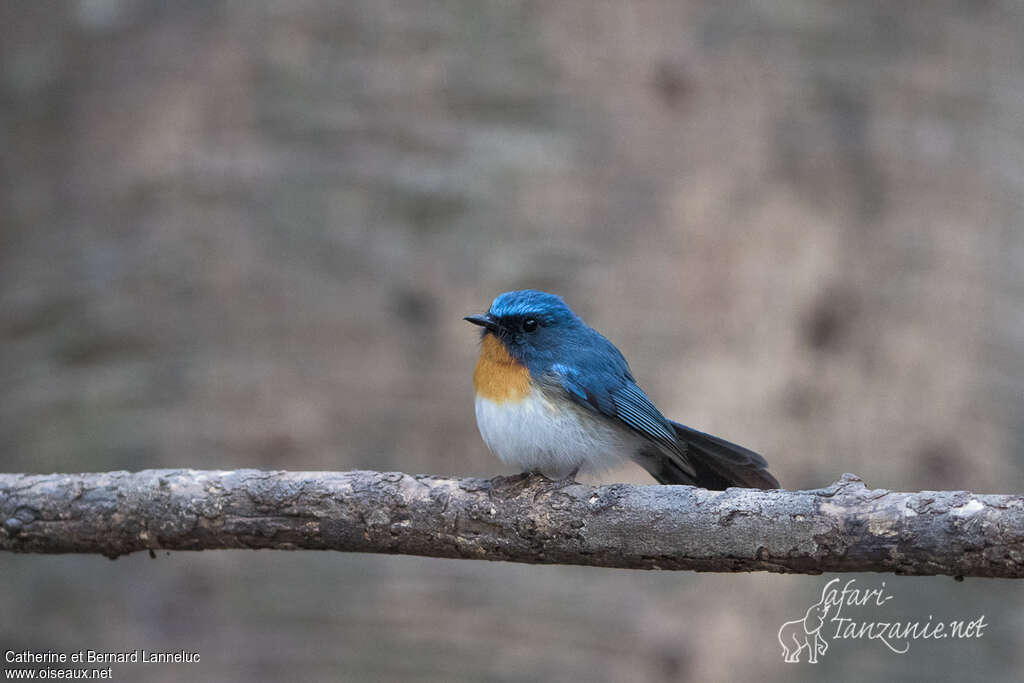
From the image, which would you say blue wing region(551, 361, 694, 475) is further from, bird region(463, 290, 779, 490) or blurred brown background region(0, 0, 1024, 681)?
blurred brown background region(0, 0, 1024, 681)

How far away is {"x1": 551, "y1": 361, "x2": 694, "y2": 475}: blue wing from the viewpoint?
13.1ft

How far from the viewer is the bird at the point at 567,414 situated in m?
3.91

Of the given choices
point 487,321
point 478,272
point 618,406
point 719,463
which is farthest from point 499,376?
point 478,272

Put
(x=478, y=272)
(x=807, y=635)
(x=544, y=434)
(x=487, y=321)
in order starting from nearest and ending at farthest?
(x=544, y=434) → (x=487, y=321) → (x=807, y=635) → (x=478, y=272)

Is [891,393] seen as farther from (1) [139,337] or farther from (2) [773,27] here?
(1) [139,337]

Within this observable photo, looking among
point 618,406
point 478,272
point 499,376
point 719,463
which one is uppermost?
point 478,272

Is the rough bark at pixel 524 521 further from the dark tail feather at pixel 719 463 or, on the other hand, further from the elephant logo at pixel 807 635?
the elephant logo at pixel 807 635

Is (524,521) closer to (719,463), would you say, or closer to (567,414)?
(567,414)

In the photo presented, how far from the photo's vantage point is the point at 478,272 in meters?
5.82

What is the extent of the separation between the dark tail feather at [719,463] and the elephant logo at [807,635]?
187cm

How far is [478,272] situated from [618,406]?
6.48 feet

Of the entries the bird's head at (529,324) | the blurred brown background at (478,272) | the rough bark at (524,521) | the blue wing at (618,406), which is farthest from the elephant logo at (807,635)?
the rough bark at (524,521)

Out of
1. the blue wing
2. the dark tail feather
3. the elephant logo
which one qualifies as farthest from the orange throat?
the elephant logo

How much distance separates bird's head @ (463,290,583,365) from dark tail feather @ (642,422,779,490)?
617 mm
